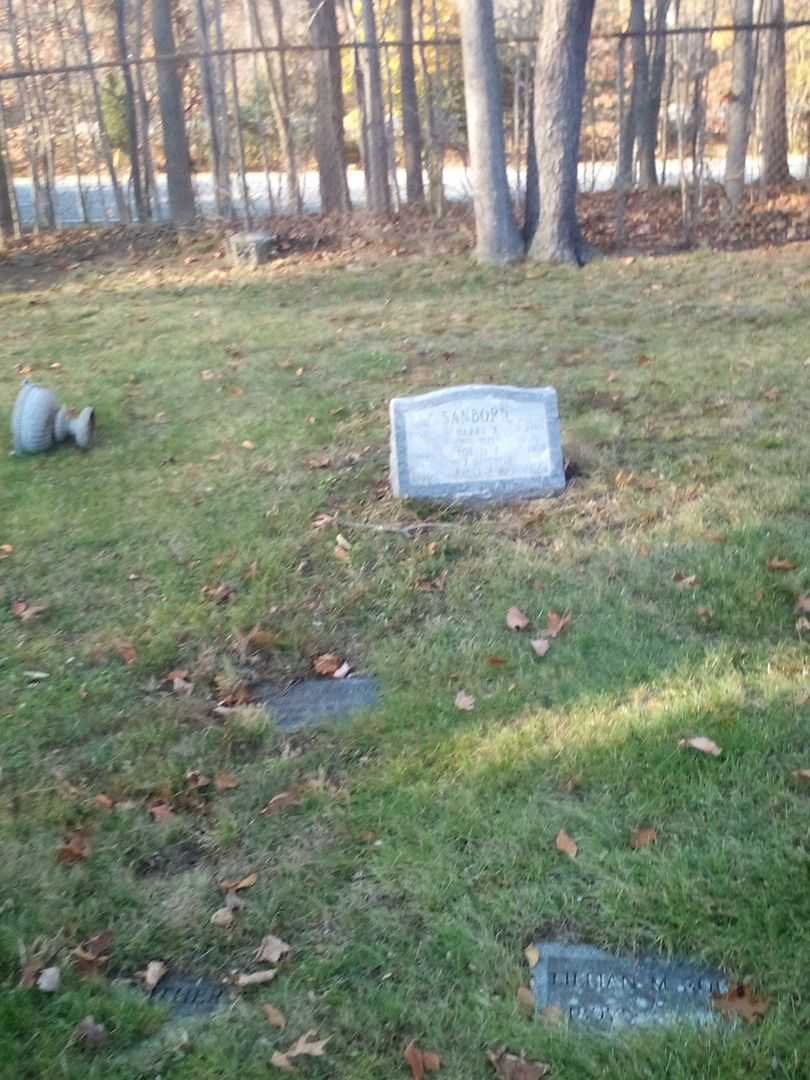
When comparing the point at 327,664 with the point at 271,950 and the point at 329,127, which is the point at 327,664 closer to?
the point at 271,950

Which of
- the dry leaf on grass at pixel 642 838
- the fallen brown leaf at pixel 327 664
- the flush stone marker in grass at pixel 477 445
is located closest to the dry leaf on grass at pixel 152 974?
the dry leaf on grass at pixel 642 838

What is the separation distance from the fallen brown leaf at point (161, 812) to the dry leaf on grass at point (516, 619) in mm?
1797

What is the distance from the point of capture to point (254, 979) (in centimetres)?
318

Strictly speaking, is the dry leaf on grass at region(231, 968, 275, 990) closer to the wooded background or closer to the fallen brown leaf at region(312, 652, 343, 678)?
the fallen brown leaf at region(312, 652, 343, 678)

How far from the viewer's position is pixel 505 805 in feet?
12.5

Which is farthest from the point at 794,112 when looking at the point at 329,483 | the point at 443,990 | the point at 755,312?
the point at 443,990

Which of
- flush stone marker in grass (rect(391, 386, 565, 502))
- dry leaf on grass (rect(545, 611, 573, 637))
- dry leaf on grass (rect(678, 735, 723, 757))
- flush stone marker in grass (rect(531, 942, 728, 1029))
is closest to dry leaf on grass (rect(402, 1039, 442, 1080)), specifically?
flush stone marker in grass (rect(531, 942, 728, 1029))

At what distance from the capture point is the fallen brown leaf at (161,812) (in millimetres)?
3930

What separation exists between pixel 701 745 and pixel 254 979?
1.78 m

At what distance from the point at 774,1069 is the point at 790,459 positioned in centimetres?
451

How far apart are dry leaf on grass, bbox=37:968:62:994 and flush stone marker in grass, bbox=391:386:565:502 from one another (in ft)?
12.0

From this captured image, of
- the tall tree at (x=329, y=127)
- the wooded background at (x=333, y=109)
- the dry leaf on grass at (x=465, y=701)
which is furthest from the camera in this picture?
the tall tree at (x=329, y=127)

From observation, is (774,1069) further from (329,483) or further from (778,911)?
(329,483)

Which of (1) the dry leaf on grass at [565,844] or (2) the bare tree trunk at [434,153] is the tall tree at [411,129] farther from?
(1) the dry leaf on grass at [565,844]
